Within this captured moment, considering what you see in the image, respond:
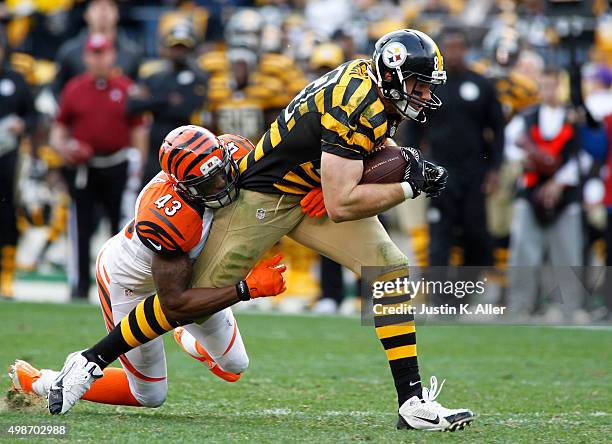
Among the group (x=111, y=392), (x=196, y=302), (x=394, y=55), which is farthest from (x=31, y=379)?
(x=394, y=55)

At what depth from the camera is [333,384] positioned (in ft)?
21.6

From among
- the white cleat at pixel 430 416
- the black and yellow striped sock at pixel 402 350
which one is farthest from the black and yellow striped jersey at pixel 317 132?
the white cleat at pixel 430 416

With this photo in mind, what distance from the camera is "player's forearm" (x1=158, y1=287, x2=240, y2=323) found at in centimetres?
509

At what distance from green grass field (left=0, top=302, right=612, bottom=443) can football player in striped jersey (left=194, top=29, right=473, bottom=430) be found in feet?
1.22

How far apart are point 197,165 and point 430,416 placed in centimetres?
139

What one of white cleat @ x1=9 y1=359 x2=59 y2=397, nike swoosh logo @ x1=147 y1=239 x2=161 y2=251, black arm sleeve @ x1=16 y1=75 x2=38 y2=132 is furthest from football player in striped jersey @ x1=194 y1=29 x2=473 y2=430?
black arm sleeve @ x1=16 y1=75 x2=38 y2=132

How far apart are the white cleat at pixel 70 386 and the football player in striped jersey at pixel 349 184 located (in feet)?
1.92

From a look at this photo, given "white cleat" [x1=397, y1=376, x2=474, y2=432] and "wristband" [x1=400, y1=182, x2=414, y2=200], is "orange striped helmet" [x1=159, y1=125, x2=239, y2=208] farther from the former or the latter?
"white cleat" [x1=397, y1=376, x2=474, y2=432]

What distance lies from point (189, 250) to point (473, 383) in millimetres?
2192

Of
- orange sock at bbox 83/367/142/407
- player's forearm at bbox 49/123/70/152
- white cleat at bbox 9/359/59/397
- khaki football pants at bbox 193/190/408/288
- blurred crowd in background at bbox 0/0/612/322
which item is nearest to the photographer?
khaki football pants at bbox 193/190/408/288

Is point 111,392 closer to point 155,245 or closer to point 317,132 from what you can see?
point 155,245

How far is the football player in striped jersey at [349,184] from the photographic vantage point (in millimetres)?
5023

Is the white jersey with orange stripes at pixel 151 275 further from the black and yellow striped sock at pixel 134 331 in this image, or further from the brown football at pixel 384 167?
the brown football at pixel 384 167

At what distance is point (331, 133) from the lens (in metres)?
5.00
